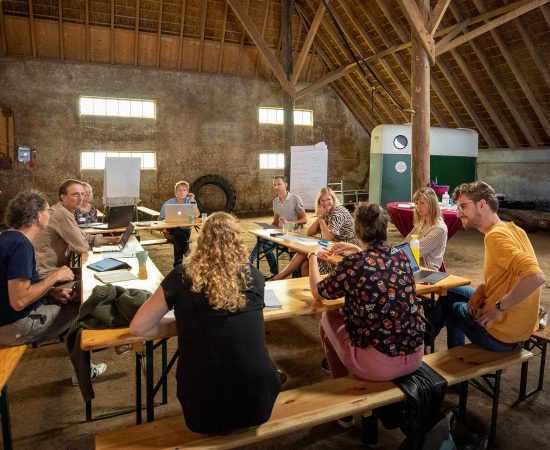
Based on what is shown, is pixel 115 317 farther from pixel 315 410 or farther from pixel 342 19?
pixel 342 19

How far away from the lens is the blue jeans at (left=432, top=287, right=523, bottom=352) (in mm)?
2385

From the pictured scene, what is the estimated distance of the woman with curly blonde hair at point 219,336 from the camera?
5.41ft

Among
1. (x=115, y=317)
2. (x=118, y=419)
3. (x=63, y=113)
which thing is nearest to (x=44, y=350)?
(x=118, y=419)

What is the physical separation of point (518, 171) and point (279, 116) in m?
6.22

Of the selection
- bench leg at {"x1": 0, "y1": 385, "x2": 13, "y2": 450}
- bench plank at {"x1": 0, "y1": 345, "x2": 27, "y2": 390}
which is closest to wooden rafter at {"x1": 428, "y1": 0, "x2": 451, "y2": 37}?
bench plank at {"x1": 0, "y1": 345, "x2": 27, "y2": 390}

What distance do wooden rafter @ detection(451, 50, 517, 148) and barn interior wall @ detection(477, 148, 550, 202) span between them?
1.19 feet

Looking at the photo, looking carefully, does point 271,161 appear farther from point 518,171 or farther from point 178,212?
point 178,212

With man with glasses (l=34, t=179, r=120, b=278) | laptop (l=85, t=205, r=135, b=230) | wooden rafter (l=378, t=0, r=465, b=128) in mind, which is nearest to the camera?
man with glasses (l=34, t=179, r=120, b=278)

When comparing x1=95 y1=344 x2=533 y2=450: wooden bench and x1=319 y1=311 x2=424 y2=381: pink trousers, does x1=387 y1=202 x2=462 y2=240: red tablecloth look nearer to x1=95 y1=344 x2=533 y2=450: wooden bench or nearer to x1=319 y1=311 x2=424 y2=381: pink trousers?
x1=95 y1=344 x2=533 y2=450: wooden bench

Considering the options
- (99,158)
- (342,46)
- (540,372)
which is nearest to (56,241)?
(540,372)

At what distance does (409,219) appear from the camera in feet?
20.8

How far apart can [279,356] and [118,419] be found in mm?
1246

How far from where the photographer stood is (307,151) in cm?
848


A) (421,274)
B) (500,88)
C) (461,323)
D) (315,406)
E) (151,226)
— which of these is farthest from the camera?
(500,88)
